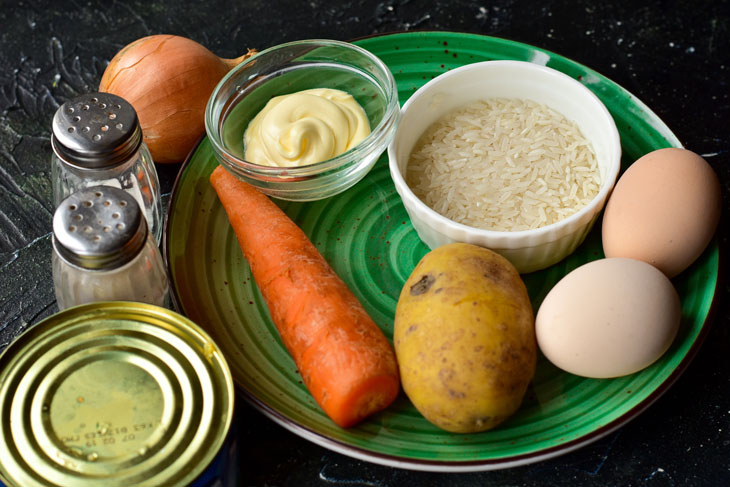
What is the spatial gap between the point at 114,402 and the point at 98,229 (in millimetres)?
250

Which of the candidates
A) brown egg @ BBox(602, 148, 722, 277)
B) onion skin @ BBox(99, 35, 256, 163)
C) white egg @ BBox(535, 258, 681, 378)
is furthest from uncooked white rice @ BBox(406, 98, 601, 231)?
onion skin @ BBox(99, 35, 256, 163)

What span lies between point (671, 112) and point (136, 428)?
1381 millimetres

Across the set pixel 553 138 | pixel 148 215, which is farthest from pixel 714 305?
pixel 148 215

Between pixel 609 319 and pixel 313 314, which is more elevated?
pixel 609 319

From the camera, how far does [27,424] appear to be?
1.09 m

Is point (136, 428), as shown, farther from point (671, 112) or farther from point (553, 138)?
point (671, 112)

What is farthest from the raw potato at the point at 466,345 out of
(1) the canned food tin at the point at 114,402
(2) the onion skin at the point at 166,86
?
(2) the onion skin at the point at 166,86

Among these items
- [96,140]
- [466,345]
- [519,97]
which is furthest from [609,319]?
[96,140]

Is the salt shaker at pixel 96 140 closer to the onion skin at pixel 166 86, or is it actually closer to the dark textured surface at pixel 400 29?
the onion skin at pixel 166 86

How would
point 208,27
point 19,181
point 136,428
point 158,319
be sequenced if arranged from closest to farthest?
point 136,428 < point 158,319 < point 19,181 < point 208,27

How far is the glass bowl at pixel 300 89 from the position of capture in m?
1.49

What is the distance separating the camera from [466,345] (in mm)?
1172

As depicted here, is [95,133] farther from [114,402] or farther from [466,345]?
[466,345]

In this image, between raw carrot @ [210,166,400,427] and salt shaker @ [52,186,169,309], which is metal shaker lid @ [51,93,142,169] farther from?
raw carrot @ [210,166,400,427]
